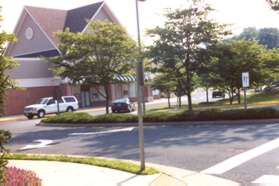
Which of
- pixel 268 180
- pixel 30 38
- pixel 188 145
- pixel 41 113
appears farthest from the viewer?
pixel 30 38

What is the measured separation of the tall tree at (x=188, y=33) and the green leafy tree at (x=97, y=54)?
319 centimetres

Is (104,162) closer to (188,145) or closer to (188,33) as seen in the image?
(188,145)

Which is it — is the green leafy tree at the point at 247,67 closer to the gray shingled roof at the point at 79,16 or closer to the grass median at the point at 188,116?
the grass median at the point at 188,116

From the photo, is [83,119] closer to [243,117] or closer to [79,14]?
[243,117]

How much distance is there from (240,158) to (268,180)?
9.08 ft

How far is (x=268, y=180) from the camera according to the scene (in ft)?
36.0

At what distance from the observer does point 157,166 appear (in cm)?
1347

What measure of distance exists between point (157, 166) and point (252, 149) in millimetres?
2975

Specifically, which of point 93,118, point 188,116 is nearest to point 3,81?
point 188,116

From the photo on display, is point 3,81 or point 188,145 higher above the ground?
point 3,81

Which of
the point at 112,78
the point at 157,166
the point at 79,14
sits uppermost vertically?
the point at 79,14

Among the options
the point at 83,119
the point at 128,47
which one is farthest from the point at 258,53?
the point at 83,119

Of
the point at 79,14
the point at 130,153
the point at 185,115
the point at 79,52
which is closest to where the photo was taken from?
the point at 130,153

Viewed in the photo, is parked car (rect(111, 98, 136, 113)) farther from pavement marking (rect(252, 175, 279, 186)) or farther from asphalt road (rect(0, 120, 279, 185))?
pavement marking (rect(252, 175, 279, 186))
